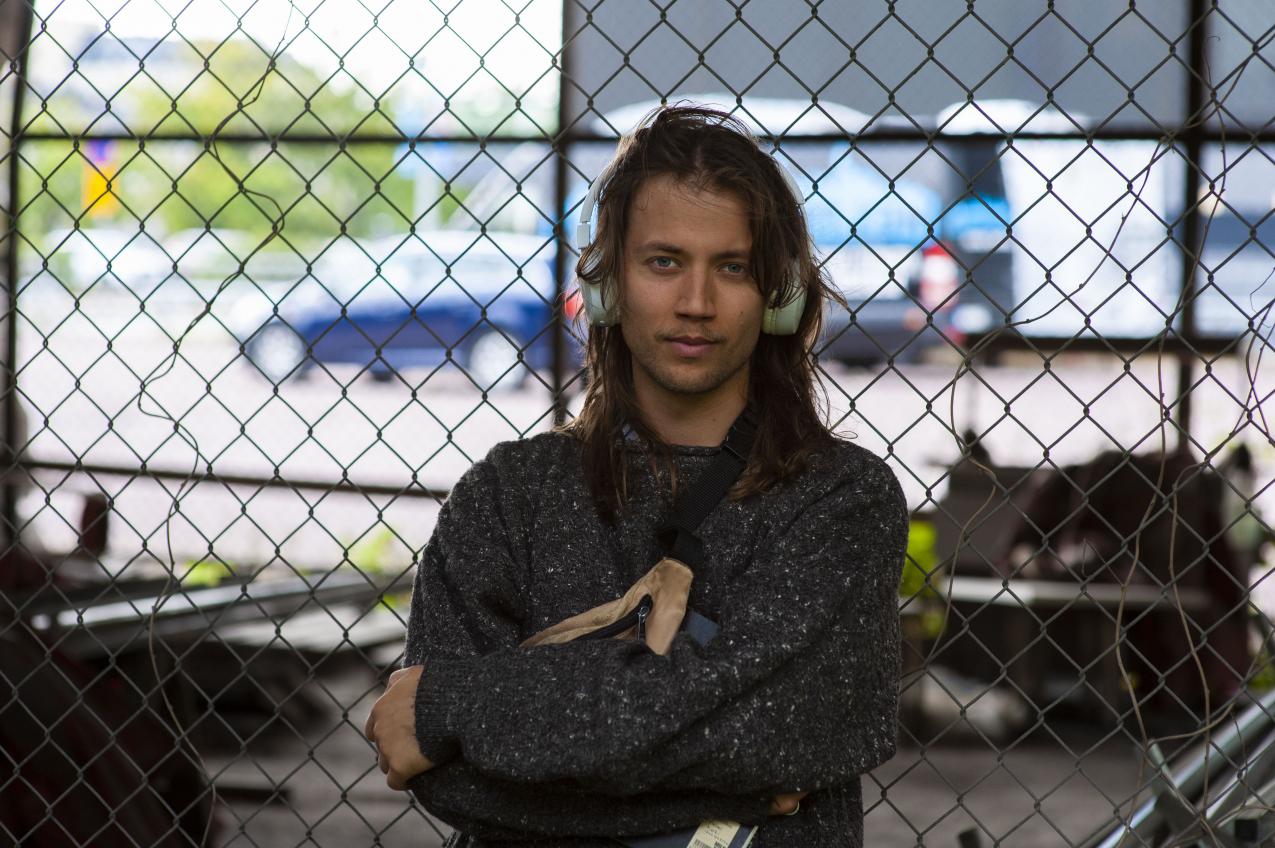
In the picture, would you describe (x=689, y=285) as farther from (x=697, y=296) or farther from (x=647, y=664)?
(x=647, y=664)

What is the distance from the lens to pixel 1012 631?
6.10m

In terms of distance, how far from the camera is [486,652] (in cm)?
165

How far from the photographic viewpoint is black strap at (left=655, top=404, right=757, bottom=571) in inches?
64.3

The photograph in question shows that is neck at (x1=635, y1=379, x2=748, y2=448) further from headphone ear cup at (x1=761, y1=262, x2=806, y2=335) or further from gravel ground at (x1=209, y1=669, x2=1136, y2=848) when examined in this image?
gravel ground at (x1=209, y1=669, x2=1136, y2=848)

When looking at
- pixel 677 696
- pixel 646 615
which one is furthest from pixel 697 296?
pixel 677 696

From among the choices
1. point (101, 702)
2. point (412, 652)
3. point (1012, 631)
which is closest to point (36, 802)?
point (101, 702)

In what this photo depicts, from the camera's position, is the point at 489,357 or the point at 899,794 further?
the point at 489,357

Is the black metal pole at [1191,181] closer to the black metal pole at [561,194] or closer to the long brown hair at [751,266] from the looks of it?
the black metal pole at [561,194]

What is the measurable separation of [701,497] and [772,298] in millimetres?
287

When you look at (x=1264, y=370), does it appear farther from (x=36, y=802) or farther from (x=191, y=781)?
(x=36, y=802)

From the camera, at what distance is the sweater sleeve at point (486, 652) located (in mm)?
1539

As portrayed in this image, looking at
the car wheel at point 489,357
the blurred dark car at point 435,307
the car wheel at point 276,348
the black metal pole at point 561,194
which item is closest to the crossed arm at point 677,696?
the black metal pole at point 561,194

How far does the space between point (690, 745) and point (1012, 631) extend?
4.96 metres

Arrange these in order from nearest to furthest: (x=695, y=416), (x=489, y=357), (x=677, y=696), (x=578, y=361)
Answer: (x=677, y=696) → (x=695, y=416) → (x=578, y=361) → (x=489, y=357)
